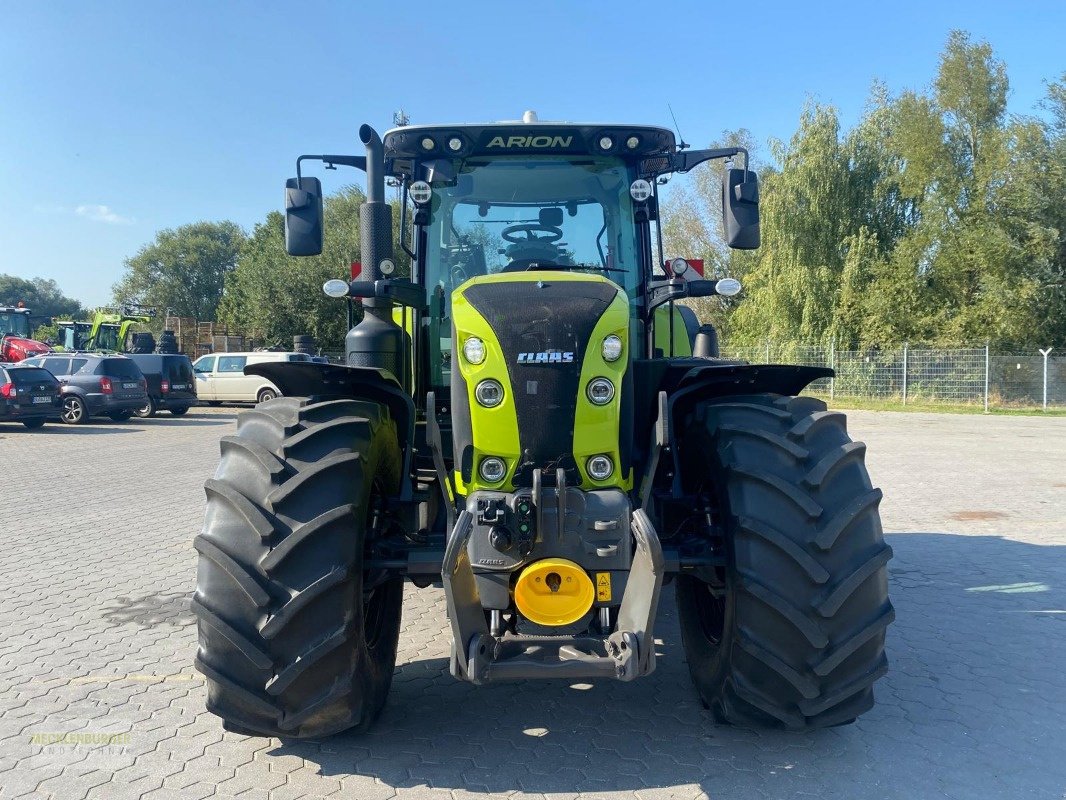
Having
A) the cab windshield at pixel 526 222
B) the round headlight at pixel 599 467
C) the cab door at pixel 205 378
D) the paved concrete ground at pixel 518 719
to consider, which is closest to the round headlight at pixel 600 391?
the round headlight at pixel 599 467

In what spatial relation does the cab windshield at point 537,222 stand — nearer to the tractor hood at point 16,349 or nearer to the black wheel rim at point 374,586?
the black wheel rim at point 374,586

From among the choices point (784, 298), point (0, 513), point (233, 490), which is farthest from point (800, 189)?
point (233, 490)

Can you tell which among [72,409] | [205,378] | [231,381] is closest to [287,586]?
[72,409]

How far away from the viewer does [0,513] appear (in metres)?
8.99

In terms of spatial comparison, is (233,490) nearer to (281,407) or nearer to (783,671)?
(281,407)

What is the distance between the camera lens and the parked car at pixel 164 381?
74.5 feet

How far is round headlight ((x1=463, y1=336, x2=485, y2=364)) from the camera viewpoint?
3230mm

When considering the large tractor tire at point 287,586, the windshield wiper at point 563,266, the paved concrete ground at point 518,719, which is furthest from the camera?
A: the windshield wiper at point 563,266

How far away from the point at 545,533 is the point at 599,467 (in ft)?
1.25

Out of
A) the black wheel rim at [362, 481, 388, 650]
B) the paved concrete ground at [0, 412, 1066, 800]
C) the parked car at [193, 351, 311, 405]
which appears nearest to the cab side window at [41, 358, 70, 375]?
the parked car at [193, 351, 311, 405]

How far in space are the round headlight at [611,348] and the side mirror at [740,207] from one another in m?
1.57

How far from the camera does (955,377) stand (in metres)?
27.1

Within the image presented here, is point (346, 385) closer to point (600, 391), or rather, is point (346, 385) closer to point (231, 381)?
point (600, 391)

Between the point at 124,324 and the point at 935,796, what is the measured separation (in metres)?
33.2
